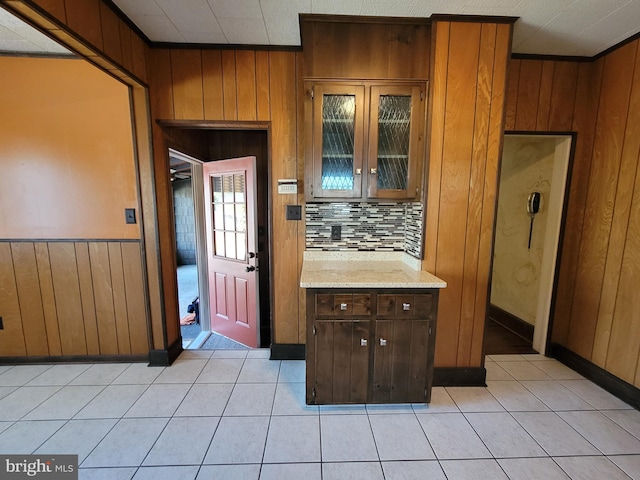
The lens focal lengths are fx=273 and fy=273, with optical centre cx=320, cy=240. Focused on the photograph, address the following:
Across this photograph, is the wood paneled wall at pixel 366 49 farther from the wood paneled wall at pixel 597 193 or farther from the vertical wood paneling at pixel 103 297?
the vertical wood paneling at pixel 103 297

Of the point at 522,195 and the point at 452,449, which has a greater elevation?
the point at 522,195

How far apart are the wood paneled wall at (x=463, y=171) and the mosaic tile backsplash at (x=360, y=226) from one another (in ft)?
1.21

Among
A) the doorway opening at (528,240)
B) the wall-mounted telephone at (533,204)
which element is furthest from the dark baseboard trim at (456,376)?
the wall-mounted telephone at (533,204)

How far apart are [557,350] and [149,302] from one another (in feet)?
12.0

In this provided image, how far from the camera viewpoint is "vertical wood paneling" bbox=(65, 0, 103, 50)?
140 cm

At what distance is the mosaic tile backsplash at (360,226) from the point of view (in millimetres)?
2312

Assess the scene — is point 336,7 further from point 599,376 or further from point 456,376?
point 599,376

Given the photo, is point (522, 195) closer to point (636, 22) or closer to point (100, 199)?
point (636, 22)

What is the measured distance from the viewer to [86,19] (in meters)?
1.49

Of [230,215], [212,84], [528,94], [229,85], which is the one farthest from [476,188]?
[230,215]

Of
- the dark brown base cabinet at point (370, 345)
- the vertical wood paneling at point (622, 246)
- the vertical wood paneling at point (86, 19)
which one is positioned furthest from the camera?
the vertical wood paneling at point (622, 246)

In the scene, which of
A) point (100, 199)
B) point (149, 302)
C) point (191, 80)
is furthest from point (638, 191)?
point (100, 199)

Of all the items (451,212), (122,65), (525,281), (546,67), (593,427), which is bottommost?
(593,427)

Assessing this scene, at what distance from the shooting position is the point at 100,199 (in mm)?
2219
